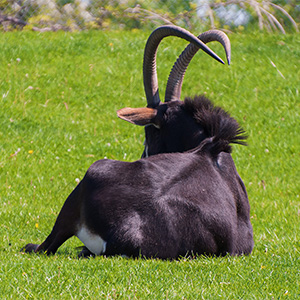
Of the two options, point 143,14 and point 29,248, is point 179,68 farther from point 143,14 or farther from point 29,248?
point 143,14

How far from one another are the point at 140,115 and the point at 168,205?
1.44 m

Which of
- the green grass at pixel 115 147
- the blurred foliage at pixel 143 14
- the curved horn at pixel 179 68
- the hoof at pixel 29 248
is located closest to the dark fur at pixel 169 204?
the hoof at pixel 29 248

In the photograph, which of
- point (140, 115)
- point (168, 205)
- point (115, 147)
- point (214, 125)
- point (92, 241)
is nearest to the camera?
point (168, 205)

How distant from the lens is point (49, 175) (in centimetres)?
796

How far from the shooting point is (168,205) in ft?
14.9

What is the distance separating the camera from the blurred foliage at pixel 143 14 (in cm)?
1312

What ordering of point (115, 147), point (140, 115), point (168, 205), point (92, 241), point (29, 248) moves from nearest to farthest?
point (168, 205) → point (92, 241) → point (29, 248) → point (140, 115) → point (115, 147)

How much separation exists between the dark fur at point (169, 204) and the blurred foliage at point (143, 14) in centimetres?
844

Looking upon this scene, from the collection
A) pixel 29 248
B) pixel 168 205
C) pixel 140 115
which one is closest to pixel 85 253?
pixel 29 248

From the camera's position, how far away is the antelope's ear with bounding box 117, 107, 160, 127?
5.68 m

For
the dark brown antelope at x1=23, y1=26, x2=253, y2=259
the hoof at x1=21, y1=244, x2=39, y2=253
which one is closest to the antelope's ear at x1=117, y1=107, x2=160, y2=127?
the dark brown antelope at x1=23, y1=26, x2=253, y2=259

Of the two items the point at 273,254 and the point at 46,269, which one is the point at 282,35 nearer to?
the point at 273,254

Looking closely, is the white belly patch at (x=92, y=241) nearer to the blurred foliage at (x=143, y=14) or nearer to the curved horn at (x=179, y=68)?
the curved horn at (x=179, y=68)

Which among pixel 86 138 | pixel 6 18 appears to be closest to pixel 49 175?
pixel 86 138
